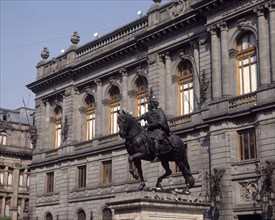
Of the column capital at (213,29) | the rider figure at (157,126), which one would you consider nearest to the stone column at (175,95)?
the column capital at (213,29)

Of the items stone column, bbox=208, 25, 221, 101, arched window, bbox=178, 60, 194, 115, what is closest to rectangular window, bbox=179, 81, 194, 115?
arched window, bbox=178, 60, 194, 115

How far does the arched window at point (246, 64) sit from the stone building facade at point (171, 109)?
69 mm

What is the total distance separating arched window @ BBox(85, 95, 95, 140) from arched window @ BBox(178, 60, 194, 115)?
11.3 meters

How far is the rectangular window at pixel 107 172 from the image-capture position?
46406 millimetres

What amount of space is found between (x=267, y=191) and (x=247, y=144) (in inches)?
146

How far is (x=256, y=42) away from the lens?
36.0 m

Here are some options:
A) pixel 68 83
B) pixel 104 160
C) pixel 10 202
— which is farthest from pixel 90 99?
pixel 10 202

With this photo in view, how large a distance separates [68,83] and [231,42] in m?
20.2

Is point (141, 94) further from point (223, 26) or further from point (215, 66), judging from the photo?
point (223, 26)

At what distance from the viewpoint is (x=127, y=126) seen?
20.9m

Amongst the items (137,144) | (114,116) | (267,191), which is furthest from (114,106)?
(137,144)

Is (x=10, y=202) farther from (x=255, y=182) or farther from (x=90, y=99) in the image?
(x=255, y=182)

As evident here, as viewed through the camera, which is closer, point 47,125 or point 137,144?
point 137,144

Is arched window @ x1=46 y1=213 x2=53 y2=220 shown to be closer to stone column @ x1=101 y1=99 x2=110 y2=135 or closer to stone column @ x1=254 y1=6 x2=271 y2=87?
stone column @ x1=101 y1=99 x2=110 y2=135
